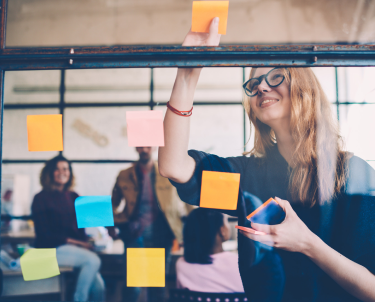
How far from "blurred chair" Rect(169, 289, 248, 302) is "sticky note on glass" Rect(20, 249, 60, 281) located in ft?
1.66

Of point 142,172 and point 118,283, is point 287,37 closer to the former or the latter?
point 142,172

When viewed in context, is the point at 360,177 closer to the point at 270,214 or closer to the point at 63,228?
the point at 270,214

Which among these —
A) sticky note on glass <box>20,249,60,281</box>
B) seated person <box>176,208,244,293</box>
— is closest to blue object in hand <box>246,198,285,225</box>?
seated person <box>176,208,244,293</box>

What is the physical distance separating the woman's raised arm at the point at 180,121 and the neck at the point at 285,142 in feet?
1.27

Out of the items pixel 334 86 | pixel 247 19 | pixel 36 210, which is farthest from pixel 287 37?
pixel 36 210

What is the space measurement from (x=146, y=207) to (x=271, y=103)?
3.84 ft

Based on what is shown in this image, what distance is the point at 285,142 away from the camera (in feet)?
2.81

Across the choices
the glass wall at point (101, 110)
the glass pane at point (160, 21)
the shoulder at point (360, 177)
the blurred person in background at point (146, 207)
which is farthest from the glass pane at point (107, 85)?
the shoulder at point (360, 177)

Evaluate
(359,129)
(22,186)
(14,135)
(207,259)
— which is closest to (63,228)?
(22,186)

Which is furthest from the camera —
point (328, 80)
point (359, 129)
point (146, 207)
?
point (146, 207)

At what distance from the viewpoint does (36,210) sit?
159 cm

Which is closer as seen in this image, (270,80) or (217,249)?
(270,80)

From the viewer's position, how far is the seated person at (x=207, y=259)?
3.69 feet

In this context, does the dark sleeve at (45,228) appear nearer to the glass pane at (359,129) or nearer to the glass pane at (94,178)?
the glass pane at (94,178)
